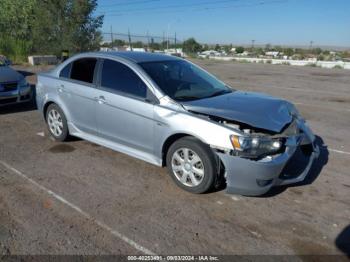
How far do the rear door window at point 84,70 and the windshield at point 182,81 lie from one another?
0.98m

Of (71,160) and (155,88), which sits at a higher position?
(155,88)

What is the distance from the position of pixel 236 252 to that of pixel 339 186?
2.14 m

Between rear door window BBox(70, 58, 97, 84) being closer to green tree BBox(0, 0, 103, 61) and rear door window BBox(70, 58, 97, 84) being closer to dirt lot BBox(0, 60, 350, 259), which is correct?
dirt lot BBox(0, 60, 350, 259)

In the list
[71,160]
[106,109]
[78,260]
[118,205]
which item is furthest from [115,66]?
[78,260]

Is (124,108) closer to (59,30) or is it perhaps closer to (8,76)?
(8,76)

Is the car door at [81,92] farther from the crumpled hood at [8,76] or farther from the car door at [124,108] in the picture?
the crumpled hood at [8,76]

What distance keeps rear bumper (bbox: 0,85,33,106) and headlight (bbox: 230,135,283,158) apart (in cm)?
650

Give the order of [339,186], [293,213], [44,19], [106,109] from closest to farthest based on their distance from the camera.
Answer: [293,213]
[339,186]
[106,109]
[44,19]

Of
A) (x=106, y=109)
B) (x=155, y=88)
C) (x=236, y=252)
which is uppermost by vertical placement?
(x=155, y=88)

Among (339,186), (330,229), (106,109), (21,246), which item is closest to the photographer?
(21,246)

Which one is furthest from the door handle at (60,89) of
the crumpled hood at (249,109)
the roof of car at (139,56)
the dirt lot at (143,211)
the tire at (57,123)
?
the crumpled hood at (249,109)

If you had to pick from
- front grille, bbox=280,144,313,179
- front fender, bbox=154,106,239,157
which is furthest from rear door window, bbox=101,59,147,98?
front grille, bbox=280,144,313,179

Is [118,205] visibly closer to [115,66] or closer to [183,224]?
[183,224]

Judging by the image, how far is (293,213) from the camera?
381cm
